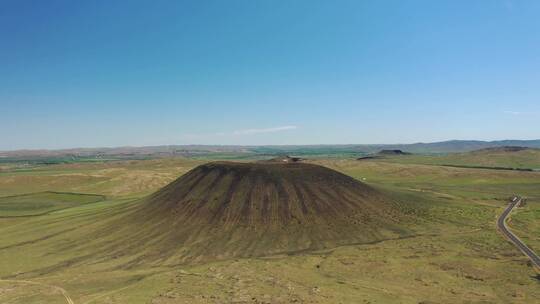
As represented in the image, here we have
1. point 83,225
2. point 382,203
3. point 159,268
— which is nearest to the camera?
point 159,268

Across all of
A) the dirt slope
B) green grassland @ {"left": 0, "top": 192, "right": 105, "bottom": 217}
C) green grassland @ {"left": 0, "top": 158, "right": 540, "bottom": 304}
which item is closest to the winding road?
green grassland @ {"left": 0, "top": 158, "right": 540, "bottom": 304}

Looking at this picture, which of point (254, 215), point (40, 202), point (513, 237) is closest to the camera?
point (513, 237)

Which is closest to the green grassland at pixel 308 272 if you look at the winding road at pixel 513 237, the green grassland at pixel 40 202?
the winding road at pixel 513 237

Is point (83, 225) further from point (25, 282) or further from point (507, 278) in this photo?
point (507, 278)

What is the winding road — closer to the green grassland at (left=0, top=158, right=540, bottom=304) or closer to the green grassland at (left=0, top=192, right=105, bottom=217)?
the green grassland at (left=0, top=158, right=540, bottom=304)

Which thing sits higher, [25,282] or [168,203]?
[168,203]

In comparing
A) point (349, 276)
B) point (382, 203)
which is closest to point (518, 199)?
point (382, 203)

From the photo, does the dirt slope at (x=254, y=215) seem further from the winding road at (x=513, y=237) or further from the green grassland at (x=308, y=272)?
the winding road at (x=513, y=237)

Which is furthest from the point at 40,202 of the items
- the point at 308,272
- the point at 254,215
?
the point at 308,272

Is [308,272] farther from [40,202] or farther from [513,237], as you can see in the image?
[40,202]

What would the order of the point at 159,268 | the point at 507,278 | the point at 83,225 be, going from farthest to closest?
the point at 83,225 → the point at 159,268 → the point at 507,278

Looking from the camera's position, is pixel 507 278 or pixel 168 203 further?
pixel 168 203
